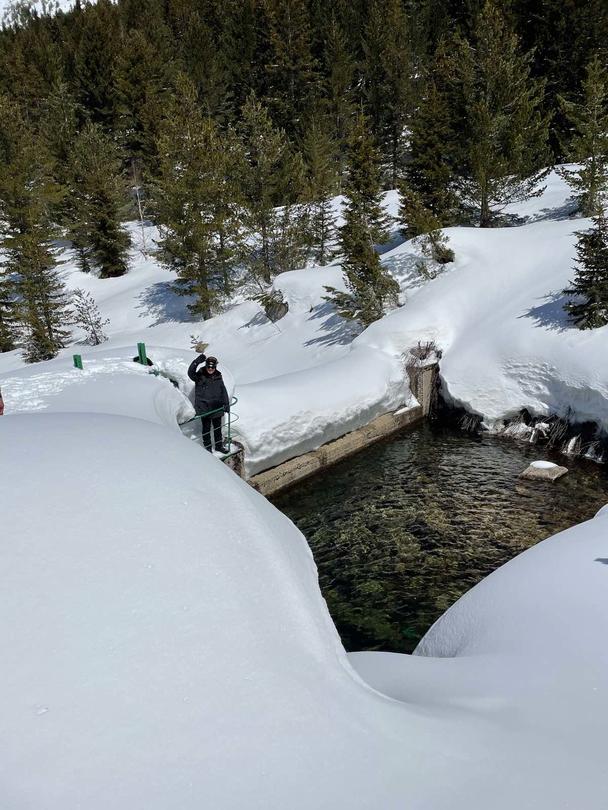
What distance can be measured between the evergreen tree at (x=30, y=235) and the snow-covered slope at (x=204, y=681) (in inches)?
931

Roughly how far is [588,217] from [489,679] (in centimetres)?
2115

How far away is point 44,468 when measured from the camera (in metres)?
4.55

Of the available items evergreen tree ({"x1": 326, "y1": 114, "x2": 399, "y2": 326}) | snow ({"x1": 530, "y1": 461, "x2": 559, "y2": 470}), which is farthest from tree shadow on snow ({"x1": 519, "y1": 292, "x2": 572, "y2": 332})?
evergreen tree ({"x1": 326, "y1": 114, "x2": 399, "y2": 326})

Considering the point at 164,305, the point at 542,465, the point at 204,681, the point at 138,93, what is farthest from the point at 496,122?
the point at 138,93

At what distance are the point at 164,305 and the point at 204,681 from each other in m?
29.3

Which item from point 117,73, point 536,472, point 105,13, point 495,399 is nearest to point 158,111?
point 117,73

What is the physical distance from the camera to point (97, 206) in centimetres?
3247

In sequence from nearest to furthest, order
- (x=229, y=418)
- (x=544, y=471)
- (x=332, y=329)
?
(x=229, y=418) → (x=544, y=471) → (x=332, y=329)

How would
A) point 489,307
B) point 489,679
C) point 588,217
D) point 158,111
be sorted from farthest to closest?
1. point 158,111
2. point 588,217
3. point 489,307
4. point 489,679

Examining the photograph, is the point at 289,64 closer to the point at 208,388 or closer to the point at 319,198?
the point at 319,198

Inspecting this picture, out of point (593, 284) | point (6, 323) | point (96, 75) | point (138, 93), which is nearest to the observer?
point (593, 284)

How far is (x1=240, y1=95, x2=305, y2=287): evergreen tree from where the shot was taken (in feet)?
89.2

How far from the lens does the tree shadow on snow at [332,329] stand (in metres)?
22.2

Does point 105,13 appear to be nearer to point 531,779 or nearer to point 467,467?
point 467,467
